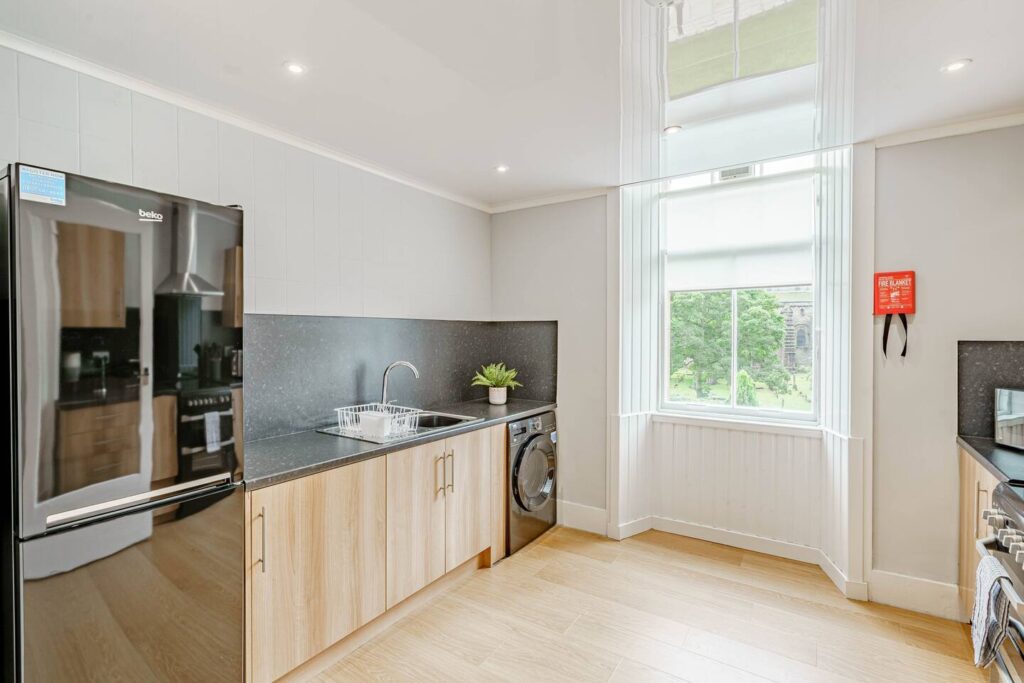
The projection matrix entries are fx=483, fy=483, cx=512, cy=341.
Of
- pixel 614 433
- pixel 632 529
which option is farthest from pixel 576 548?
pixel 614 433

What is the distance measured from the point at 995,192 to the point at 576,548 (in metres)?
2.95

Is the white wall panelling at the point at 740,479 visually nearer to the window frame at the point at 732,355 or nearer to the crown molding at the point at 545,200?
the window frame at the point at 732,355

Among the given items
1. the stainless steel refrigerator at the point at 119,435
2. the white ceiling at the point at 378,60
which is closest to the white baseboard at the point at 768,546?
the white ceiling at the point at 378,60

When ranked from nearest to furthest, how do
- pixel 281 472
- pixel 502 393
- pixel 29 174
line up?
1. pixel 29 174
2. pixel 281 472
3. pixel 502 393

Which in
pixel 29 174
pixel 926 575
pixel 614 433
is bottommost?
pixel 926 575

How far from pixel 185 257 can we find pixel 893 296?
3.13 meters

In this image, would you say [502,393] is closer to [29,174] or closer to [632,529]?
[632,529]

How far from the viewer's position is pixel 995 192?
7.57ft

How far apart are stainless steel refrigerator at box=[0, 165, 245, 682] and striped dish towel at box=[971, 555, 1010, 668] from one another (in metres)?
2.40

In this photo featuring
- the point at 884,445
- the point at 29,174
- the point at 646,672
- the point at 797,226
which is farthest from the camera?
the point at 797,226

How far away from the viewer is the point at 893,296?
8.07 feet

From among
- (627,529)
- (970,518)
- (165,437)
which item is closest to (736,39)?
(165,437)

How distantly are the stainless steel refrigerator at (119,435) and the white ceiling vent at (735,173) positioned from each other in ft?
9.70

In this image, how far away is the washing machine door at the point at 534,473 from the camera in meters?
3.16
